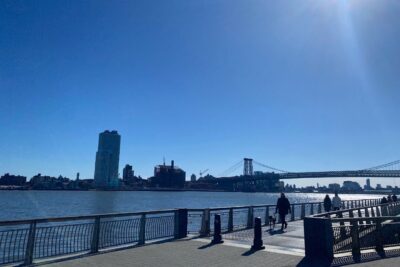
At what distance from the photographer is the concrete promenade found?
28.7 feet

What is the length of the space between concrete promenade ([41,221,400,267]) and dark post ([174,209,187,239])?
952 mm

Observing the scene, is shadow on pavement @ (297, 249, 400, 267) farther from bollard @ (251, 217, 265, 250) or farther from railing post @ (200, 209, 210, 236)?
railing post @ (200, 209, 210, 236)

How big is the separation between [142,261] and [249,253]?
2.94 meters

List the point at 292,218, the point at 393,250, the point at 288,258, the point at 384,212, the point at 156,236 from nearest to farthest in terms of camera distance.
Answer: the point at 288,258
the point at 393,250
the point at 156,236
the point at 384,212
the point at 292,218

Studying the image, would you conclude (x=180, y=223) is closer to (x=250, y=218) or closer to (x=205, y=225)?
(x=205, y=225)

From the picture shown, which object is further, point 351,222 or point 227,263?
point 351,222

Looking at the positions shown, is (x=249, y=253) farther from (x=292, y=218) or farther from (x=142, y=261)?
(x=292, y=218)

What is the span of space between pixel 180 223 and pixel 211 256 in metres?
3.83

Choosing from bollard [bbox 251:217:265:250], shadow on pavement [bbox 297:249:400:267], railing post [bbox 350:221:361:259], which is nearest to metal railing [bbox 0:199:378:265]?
bollard [bbox 251:217:265:250]

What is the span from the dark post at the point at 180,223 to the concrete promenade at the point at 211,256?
952mm

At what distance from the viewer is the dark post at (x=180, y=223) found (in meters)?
13.2

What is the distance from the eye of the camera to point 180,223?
13297mm

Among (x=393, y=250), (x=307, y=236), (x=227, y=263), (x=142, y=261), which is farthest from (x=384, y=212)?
(x=142, y=261)

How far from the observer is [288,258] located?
936 centimetres
